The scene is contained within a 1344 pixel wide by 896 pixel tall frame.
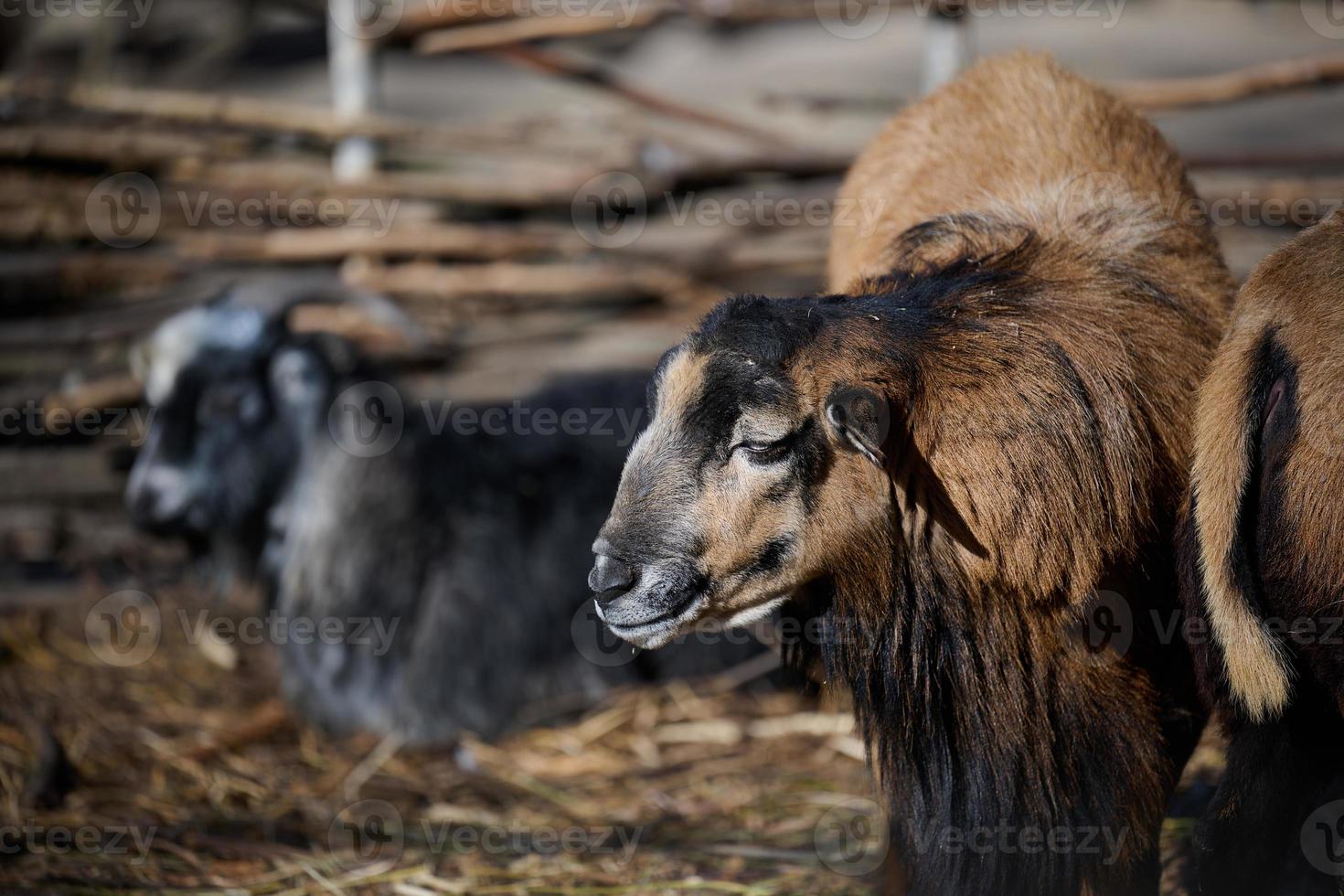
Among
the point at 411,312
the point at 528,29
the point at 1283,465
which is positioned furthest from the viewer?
the point at 411,312

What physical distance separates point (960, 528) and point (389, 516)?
301 centimetres

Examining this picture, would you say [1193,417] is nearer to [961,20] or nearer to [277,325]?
[961,20]

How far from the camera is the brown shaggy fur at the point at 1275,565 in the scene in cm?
229

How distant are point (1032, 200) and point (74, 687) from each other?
4.02 m

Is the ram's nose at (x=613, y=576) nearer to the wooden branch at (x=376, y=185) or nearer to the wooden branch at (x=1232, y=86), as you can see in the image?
the wooden branch at (x=1232, y=86)

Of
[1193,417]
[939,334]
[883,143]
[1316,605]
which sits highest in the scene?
[883,143]

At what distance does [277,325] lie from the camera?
16.8ft

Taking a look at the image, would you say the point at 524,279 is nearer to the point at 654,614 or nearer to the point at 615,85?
the point at 615,85

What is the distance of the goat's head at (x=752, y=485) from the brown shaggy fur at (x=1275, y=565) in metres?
0.64

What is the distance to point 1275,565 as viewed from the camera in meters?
2.37

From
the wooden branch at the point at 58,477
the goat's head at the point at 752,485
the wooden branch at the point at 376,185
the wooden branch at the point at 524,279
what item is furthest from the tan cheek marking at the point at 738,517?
the wooden branch at the point at 58,477

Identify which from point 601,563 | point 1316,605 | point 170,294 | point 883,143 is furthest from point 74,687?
point 1316,605

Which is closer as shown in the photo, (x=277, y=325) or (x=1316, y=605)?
(x=1316, y=605)

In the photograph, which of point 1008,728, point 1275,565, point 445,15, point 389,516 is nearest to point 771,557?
point 1008,728
